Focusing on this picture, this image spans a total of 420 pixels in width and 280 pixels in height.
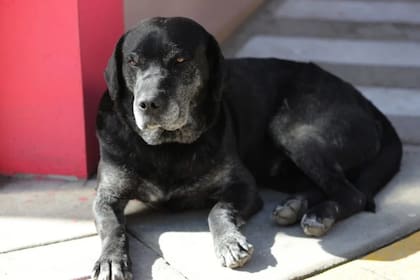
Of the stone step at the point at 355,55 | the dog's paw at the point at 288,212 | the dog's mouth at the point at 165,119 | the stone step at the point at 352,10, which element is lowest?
the stone step at the point at 355,55

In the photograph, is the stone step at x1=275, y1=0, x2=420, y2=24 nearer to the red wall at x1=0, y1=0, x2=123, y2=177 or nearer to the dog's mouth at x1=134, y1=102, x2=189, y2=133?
the red wall at x1=0, y1=0, x2=123, y2=177

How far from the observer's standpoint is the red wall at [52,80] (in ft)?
13.4

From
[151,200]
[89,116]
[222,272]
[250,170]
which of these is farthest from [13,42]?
[222,272]

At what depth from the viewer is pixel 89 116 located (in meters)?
4.29

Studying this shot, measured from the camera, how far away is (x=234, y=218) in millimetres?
3662

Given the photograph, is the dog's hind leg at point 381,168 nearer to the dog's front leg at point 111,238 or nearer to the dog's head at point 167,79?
the dog's head at point 167,79

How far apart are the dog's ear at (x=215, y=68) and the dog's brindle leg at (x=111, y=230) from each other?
0.63 meters

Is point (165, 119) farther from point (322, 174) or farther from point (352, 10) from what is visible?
point (352, 10)

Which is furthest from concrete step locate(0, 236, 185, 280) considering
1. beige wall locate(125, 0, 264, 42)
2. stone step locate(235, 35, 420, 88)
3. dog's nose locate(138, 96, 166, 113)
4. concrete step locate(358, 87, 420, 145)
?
stone step locate(235, 35, 420, 88)

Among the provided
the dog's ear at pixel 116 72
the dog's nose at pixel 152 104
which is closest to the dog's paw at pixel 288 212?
the dog's nose at pixel 152 104

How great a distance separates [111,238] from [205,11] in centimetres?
281

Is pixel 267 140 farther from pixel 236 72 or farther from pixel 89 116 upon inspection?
pixel 89 116

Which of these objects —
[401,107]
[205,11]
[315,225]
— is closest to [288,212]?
[315,225]

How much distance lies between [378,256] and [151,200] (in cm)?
114
